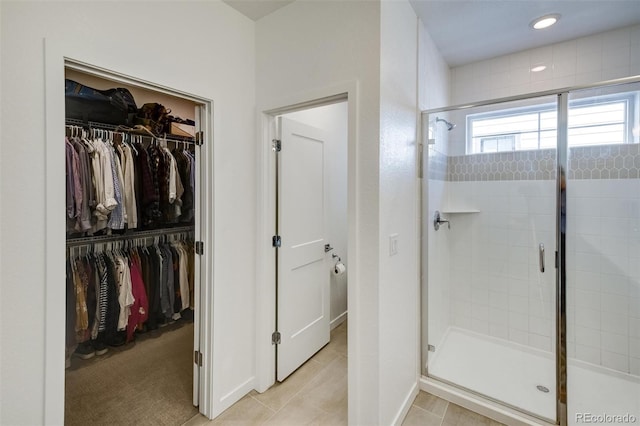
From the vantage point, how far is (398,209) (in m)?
1.78

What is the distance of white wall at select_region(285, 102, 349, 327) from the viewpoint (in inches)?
106

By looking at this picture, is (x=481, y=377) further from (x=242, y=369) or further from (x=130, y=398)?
(x=130, y=398)

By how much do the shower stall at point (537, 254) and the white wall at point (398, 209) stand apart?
20 centimetres

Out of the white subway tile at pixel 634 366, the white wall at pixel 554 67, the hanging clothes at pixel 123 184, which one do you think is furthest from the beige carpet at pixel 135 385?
the white wall at pixel 554 67

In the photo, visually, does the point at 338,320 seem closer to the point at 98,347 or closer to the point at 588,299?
the point at 588,299

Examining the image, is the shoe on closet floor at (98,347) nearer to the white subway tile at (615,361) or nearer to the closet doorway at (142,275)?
the closet doorway at (142,275)

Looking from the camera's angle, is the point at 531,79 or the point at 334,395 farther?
the point at 531,79

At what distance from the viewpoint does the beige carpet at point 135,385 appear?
6.09ft

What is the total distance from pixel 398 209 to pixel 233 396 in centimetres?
163

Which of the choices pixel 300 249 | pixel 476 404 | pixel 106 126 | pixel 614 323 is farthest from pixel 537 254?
pixel 106 126

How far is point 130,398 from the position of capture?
202 cm
